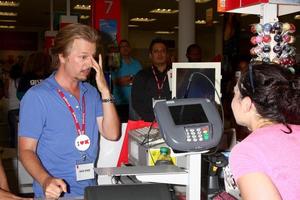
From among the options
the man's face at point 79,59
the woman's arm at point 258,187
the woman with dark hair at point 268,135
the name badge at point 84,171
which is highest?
the man's face at point 79,59

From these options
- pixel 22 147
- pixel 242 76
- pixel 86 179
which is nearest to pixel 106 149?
pixel 86 179

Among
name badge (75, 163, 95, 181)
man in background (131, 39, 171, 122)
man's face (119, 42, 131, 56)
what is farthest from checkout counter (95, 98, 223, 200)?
man's face (119, 42, 131, 56)

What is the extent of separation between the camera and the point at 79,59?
195cm

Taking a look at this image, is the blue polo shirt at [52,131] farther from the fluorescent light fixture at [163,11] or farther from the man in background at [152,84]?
the fluorescent light fixture at [163,11]

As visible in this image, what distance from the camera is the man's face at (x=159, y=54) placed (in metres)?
3.97

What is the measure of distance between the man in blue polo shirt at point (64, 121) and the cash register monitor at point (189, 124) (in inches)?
26.3

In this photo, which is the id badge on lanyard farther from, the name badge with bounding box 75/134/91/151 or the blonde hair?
the blonde hair

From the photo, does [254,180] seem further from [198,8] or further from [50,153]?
[198,8]

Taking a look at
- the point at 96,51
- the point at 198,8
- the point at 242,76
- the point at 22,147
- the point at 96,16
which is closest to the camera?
the point at 242,76

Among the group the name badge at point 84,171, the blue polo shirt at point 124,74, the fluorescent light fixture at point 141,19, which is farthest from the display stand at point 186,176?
the fluorescent light fixture at point 141,19

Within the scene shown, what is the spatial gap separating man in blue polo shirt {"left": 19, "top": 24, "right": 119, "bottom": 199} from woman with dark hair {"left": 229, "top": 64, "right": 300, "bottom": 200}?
856mm

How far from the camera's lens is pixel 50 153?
1.93 meters

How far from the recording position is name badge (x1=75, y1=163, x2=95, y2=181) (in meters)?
1.94

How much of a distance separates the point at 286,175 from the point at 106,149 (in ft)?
4.57
